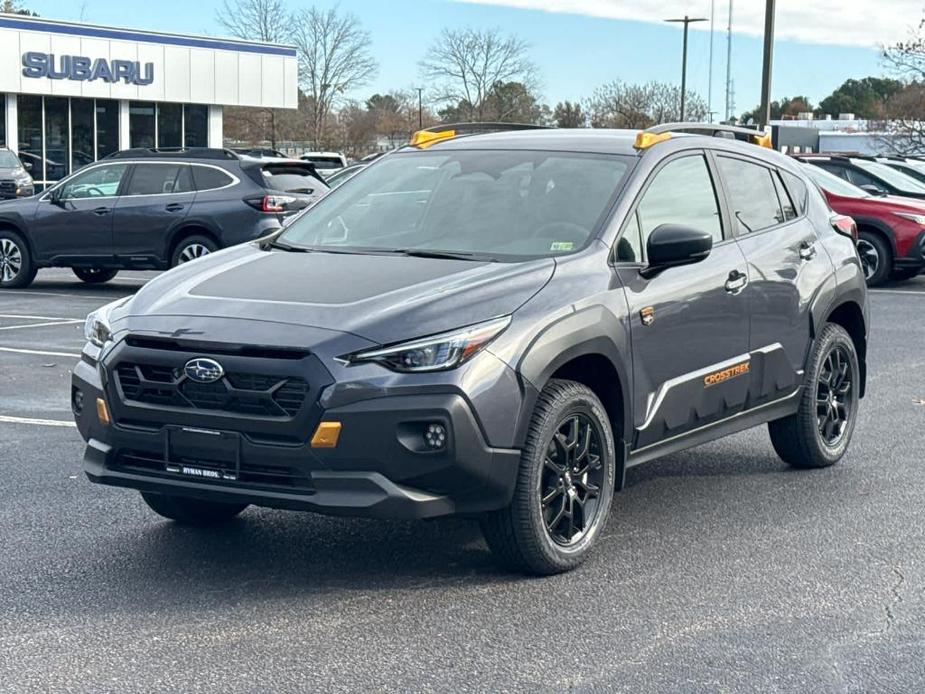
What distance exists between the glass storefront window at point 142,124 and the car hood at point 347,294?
1585 inches

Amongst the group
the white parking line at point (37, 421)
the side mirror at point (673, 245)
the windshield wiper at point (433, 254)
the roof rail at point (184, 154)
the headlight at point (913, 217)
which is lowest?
the white parking line at point (37, 421)

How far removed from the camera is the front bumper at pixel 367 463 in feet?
15.9

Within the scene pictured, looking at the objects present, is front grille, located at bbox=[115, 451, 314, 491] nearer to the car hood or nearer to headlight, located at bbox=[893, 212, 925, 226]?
the car hood

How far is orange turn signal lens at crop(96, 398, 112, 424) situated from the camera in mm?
5270

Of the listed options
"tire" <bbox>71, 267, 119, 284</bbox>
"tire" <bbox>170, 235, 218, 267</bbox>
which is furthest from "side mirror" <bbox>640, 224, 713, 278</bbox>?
"tire" <bbox>71, 267, 119, 284</bbox>

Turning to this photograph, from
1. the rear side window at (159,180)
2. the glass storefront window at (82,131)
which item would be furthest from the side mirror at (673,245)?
Answer: the glass storefront window at (82,131)

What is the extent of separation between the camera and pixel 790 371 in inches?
277

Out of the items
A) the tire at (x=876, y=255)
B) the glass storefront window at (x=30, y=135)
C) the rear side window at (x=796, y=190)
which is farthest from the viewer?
the glass storefront window at (x=30, y=135)

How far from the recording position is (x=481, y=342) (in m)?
5.00

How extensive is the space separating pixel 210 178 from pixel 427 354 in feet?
42.2

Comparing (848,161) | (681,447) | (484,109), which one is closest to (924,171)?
(848,161)

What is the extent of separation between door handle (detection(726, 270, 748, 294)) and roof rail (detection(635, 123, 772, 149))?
700 millimetres

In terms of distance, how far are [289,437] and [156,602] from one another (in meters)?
0.80

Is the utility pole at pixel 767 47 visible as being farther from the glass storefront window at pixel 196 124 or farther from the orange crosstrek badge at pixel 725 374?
the glass storefront window at pixel 196 124
